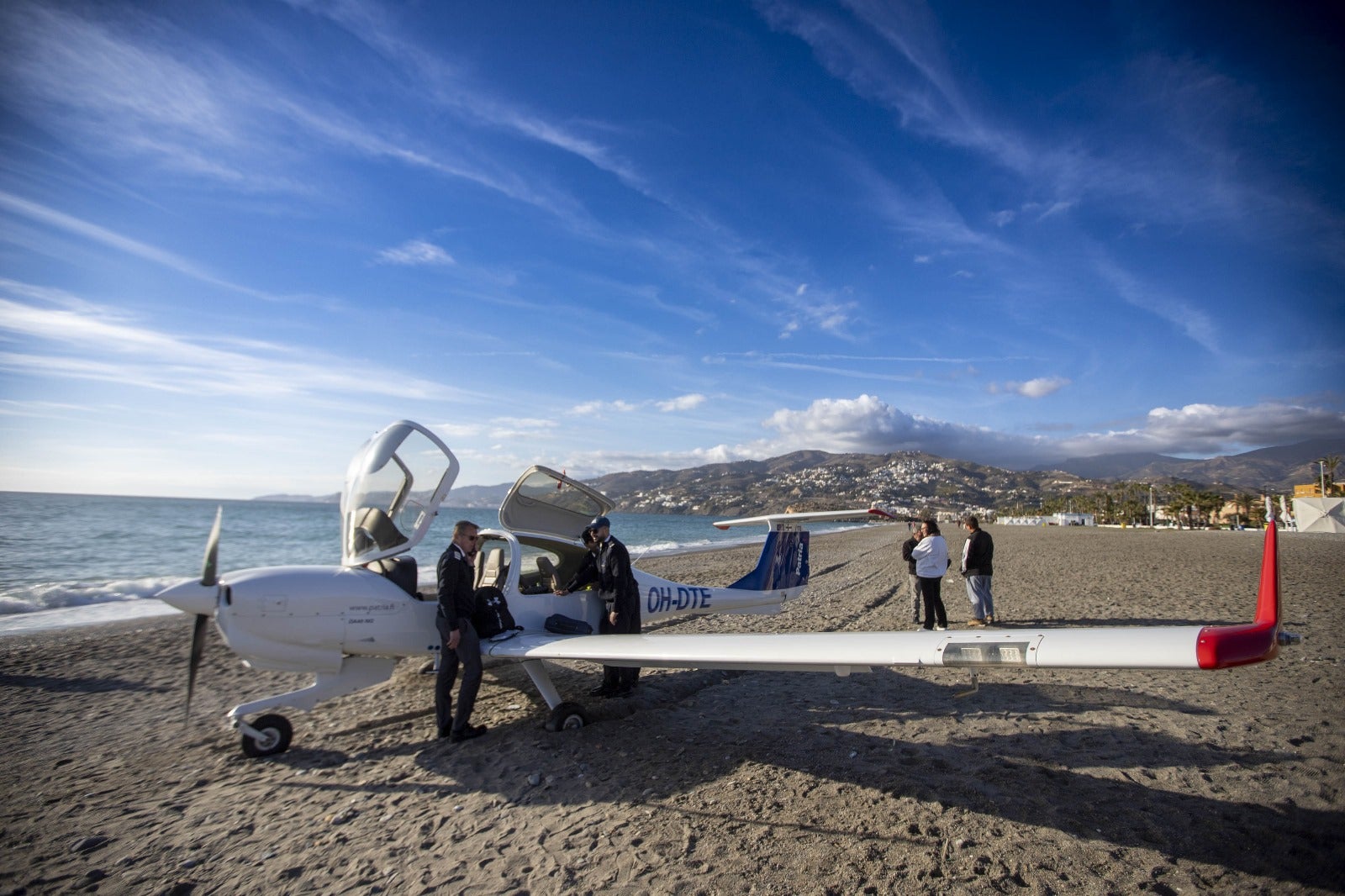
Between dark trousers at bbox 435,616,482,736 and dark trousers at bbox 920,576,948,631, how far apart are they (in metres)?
6.99

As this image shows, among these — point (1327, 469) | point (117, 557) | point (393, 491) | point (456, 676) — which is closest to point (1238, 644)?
point (456, 676)

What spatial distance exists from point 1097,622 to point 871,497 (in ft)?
576

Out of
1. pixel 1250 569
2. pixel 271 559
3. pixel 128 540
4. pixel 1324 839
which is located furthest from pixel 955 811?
pixel 128 540

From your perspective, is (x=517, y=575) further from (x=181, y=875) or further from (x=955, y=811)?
(x=955, y=811)

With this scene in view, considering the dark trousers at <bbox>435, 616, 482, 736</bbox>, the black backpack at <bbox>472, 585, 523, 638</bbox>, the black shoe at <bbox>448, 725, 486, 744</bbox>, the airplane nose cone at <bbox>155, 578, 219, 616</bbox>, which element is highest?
the airplane nose cone at <bbox>155, 578, 219, 616</bbox>

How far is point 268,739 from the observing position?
5266mm

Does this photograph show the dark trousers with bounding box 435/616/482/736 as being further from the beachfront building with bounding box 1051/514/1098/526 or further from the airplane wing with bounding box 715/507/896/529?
the beachfront building with bounding box 1051/514/1098/526

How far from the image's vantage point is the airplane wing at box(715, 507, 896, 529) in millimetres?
5984

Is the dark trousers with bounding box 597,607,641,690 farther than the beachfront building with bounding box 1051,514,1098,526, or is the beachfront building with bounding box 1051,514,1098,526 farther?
the beachfront building with bounding box 1051,514,1098,526

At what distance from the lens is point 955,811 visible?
4.03m

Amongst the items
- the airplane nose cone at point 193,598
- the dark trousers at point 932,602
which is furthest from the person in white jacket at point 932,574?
the airplane nose cone at point 193,598

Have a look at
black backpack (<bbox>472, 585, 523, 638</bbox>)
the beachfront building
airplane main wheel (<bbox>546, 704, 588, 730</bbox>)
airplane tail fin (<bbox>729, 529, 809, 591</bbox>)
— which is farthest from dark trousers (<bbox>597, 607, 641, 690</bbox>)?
the beachfront building

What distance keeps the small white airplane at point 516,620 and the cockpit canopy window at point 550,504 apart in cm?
2

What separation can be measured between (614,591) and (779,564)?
136 inches
